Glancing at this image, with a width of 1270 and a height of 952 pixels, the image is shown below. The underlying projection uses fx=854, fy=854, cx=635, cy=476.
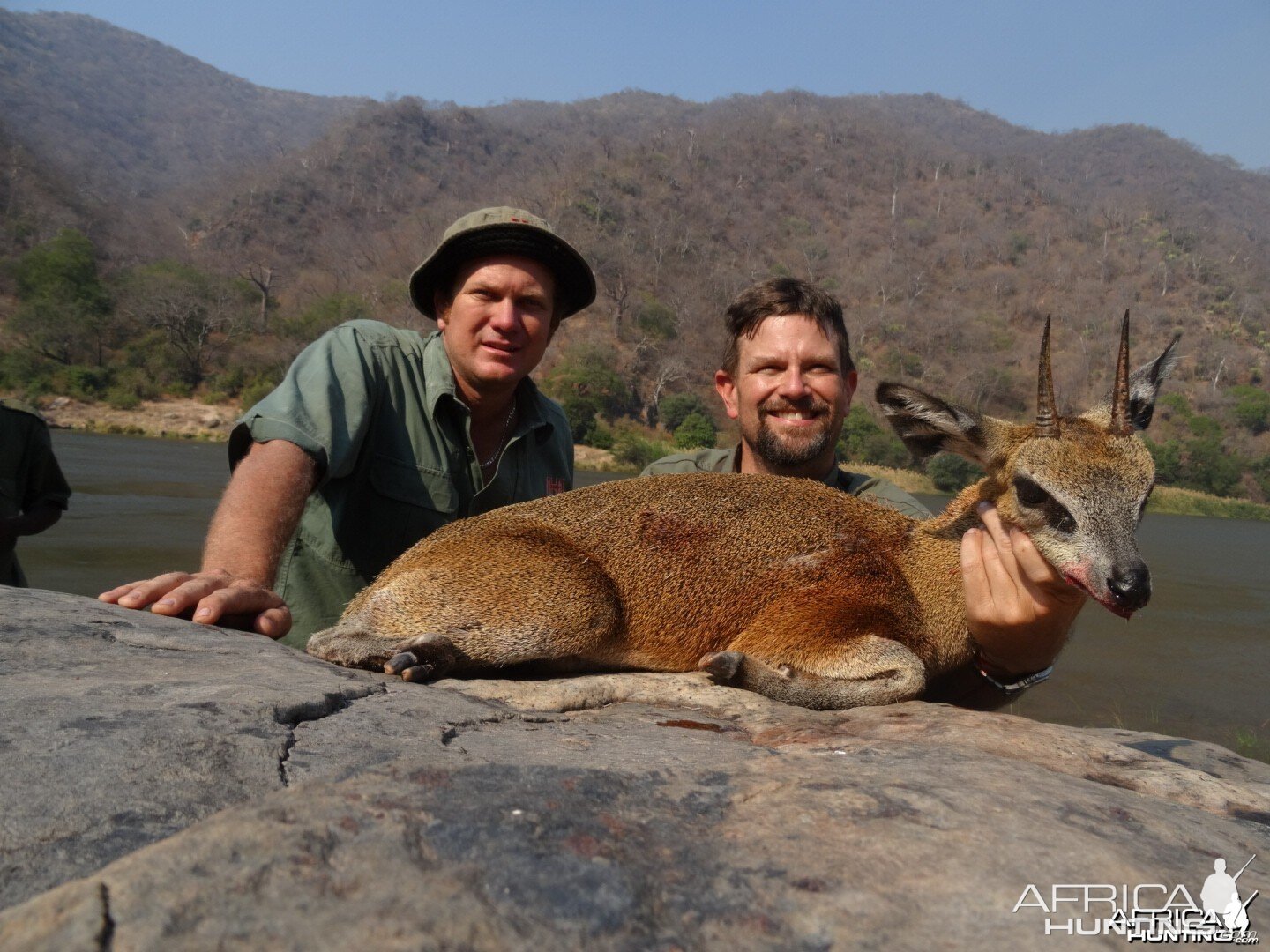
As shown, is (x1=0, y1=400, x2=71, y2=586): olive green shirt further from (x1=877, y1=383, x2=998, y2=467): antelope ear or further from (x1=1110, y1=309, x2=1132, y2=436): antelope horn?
(x1=1110, y1=309, x2=1132, y2=436): antelope horn

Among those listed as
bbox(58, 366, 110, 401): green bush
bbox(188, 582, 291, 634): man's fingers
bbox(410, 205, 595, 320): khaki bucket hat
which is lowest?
bbox(58, 366, 110, 401): green bush

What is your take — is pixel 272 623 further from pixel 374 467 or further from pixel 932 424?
pixel 932 424

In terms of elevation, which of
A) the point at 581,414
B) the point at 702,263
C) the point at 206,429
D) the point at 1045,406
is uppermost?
the point at 702,263

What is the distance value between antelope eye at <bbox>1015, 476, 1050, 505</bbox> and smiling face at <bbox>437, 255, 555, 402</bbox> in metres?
3.41

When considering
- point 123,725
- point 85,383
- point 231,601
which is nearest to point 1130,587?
point 123,725

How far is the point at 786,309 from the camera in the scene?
23.0 ft

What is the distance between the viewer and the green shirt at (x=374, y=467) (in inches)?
229

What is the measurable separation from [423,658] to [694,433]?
62.4 meters

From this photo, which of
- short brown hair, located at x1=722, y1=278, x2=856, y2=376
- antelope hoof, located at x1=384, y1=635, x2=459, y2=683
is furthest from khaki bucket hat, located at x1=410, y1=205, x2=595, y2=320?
antelope hoof, located at x1=384, y1=635, x2=459, y2=683

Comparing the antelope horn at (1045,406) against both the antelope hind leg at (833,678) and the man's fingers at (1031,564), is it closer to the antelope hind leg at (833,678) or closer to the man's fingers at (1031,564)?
the man's fingers at (1031,564)

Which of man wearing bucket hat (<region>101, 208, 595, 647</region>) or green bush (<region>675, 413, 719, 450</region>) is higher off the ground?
man wearing bucket hat (<region>101, 208, 595, 647</region>)

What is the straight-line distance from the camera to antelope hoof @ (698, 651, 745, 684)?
14.6 ft

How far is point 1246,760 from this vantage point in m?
3.79

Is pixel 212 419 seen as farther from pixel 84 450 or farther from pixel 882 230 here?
pixel 882 230
